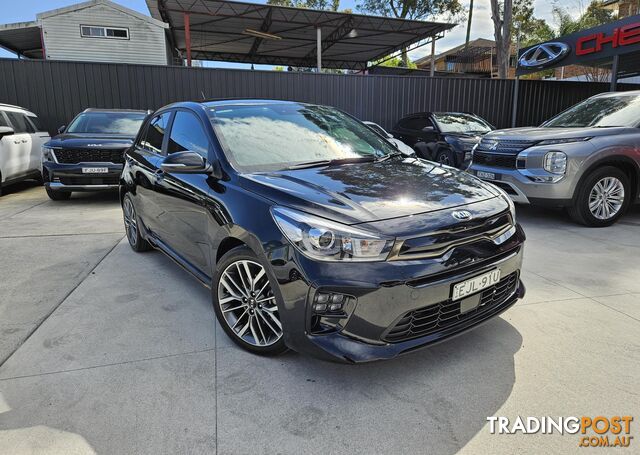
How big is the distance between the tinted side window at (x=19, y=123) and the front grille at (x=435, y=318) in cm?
947

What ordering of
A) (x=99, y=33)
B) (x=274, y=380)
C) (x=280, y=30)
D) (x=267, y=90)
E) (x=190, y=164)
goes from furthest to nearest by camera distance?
(x=280, y=30) → (x=99, y=33) → (x=267, y=90) → (x=190, y=164) → (x=274, y=380)

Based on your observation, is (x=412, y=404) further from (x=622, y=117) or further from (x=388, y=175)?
(x=622, y=117)

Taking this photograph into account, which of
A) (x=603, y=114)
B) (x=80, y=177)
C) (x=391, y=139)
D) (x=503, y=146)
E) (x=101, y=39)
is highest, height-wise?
(x=101, y=39)

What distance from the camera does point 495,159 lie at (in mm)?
6152

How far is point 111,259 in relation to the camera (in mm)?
4730

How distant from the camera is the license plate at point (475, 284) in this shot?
2.34 meters

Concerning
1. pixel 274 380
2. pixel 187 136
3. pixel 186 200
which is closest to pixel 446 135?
pixel 187 136

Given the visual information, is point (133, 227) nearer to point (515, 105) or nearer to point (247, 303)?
point (247, 303)

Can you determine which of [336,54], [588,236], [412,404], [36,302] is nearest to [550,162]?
[588,236]

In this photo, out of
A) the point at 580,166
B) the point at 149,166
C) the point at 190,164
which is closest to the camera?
the point at 190,164

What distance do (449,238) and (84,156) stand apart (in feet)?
23.1

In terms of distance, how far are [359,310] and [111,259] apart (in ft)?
11.6

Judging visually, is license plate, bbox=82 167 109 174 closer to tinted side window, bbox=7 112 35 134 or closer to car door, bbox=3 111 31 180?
car door, bbox=3 111 31 180

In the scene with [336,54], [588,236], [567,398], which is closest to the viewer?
Result: [567,398]
